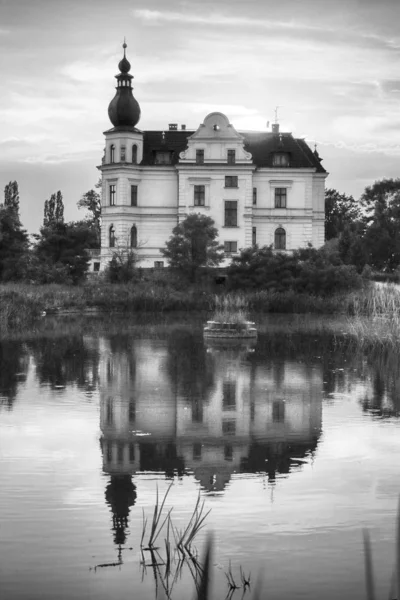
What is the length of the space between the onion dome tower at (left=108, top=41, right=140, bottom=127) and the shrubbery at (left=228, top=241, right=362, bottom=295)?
19022 mm

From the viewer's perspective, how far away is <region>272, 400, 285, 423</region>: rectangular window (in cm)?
1652

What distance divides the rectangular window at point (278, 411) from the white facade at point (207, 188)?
2079 inches

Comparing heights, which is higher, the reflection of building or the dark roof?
the dark roof

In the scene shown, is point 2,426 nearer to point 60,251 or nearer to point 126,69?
point 60,251

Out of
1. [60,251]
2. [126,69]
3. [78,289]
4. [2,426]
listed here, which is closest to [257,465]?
[2,426]

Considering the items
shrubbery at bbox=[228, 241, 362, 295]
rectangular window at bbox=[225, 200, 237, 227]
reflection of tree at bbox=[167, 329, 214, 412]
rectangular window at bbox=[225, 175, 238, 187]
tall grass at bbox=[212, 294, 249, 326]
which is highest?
rectangular window at bbox=[225, 175, 238, 187]

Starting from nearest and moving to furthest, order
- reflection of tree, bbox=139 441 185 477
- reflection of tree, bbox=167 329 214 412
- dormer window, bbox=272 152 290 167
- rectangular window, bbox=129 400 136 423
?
reflection of tree, bbox=139 441 185 477 < rectangular window, bbox=129 400 136 423 < reflection of tree, bbox=167 329 214 412 < dormer window, bbox=272 152 290 167

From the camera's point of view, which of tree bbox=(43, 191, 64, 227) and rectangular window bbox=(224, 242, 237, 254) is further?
tree bbox=(43, 191, 64, 227)

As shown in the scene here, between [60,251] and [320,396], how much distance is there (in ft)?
153

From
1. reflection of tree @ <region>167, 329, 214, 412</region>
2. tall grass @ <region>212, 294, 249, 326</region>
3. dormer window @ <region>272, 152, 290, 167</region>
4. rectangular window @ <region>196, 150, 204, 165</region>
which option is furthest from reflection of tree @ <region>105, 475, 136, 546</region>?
dormer window @ <region>272, 152, 290, 167</region>

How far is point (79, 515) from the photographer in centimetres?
1009

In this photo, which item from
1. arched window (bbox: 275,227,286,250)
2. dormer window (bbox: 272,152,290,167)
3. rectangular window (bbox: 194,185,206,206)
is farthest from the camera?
arched window (bbox: 275,227,286,250)

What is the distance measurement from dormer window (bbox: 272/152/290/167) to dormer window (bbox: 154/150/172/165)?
720cm

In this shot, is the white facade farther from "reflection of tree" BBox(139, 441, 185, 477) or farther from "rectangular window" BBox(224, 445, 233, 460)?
"rectangular window" BBox(224, 445, 233, 460)
